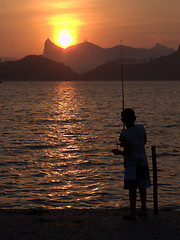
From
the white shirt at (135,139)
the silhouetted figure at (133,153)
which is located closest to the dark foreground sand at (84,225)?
the silhouetted figure at (133,153)

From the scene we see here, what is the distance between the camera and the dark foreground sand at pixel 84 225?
19.6ft

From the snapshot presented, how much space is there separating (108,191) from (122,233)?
207 inches

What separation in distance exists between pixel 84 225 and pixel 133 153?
137 cm

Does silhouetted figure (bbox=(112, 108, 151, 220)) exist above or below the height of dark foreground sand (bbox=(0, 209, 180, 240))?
above

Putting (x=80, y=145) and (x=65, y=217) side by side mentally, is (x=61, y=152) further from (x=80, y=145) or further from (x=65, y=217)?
(x=65, y=217)

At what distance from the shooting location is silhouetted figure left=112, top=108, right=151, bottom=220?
257 inches

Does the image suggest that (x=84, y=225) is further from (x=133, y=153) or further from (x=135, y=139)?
(x=135, y=139)

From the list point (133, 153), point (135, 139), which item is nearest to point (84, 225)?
point (133, 153)

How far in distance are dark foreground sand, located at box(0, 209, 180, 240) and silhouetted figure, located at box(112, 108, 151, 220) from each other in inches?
15.7

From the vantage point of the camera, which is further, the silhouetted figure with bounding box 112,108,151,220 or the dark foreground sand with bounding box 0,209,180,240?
the silhouetted figure with bounding box 112,108,151,220

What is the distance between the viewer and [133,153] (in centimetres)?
661

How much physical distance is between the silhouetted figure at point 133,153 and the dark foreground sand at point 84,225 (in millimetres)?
399

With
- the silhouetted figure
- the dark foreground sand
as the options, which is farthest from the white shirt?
the dark foreground sand

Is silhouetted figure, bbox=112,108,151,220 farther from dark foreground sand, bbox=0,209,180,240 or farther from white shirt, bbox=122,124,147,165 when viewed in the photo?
dark foreground sand, bbox=0,209,180,240
